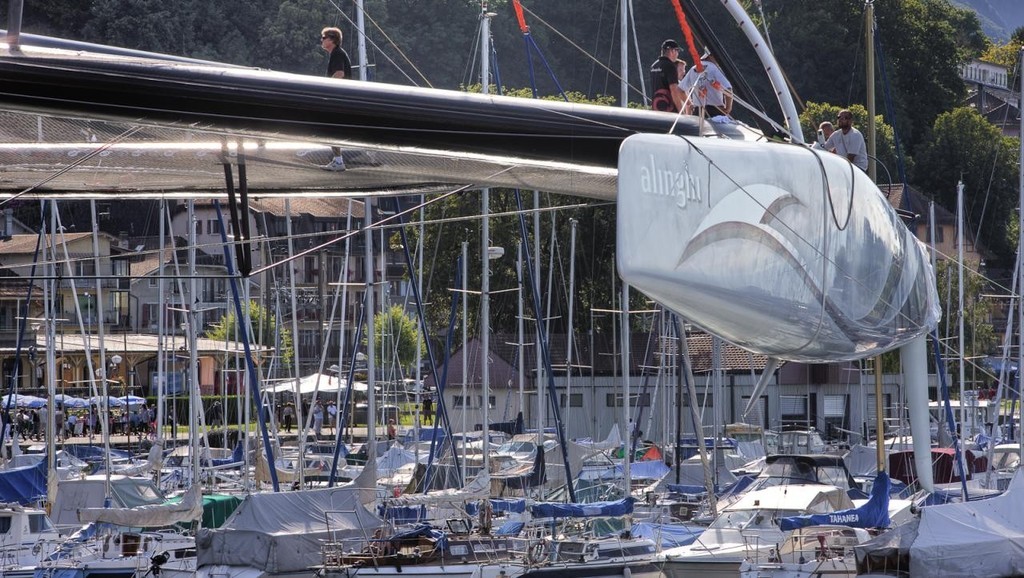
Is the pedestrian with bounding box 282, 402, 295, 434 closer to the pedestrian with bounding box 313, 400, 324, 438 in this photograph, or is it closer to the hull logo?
the pedestrian with bounding box 313, 400, 324, 438

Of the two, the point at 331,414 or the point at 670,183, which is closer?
the point at 670,183

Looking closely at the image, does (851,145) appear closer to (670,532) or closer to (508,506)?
(670,532)

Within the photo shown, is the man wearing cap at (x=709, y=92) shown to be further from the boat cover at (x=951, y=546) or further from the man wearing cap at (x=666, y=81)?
the boat cover at (x=951, y=546)

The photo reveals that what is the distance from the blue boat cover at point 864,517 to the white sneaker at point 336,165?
14691 mm

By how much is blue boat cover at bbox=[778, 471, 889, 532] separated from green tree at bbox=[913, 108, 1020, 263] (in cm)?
6428

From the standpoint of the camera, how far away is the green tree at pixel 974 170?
84.4 m

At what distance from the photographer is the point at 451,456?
32000mm

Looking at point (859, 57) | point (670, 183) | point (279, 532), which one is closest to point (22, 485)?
point (279, 532)

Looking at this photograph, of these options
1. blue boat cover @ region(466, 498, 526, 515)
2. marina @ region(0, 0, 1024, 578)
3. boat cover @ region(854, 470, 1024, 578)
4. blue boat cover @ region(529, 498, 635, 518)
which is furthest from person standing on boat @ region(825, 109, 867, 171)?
blue boat cover @ region(466, 498, 526, 515)

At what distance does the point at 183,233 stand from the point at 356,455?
37.1 m

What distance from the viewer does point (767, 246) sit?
8.40m

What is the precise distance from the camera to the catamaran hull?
7.45 m

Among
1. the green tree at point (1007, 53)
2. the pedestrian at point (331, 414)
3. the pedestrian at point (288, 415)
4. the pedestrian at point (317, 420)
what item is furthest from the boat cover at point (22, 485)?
the green tree at point (1007, 53)

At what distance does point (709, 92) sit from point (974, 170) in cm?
8002
